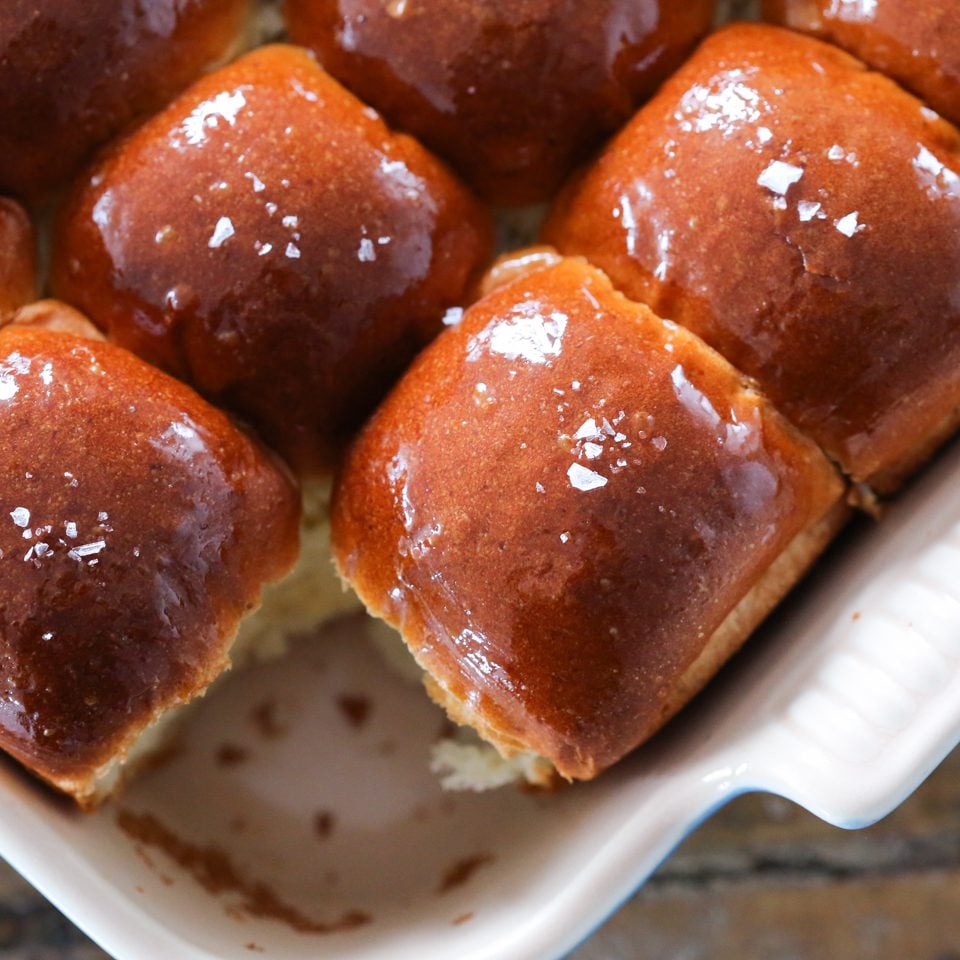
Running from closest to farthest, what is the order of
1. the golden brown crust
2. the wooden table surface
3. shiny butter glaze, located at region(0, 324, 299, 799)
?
1. shiny butter glaze, located at region(0, 324, 299, 799)
2. the golden brown crust
3. the wooden table surface

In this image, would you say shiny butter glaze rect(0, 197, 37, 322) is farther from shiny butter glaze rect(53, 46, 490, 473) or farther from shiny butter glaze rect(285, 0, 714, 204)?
shiny butter glaze rect(285, 0, 714, 204)

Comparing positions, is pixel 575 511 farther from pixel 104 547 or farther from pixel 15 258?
pixel 15 258

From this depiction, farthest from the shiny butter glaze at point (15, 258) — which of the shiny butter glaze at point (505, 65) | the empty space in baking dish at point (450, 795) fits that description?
the empty space in baking dish at point (450, 795)

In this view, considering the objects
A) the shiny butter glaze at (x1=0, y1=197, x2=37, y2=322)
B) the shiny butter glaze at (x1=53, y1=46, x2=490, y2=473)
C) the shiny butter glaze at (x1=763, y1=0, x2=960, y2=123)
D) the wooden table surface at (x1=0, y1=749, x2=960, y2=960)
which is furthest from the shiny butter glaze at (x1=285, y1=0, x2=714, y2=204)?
the wooden table surface at (x1=0, y1=749, x2=960, y2=960)

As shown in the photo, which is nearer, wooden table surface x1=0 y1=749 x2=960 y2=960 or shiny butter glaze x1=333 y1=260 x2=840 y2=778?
shiny butter glaze x1=333 y1=260 x2=840 y2=778

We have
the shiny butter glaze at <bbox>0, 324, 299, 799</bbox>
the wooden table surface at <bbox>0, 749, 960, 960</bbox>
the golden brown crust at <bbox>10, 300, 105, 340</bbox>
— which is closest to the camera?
the shiny butter glaze at <bbox>0, 324, 299, 799</bbox>

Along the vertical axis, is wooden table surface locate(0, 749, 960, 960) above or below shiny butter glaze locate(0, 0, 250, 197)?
below

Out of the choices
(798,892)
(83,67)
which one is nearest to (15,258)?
(83,67)
